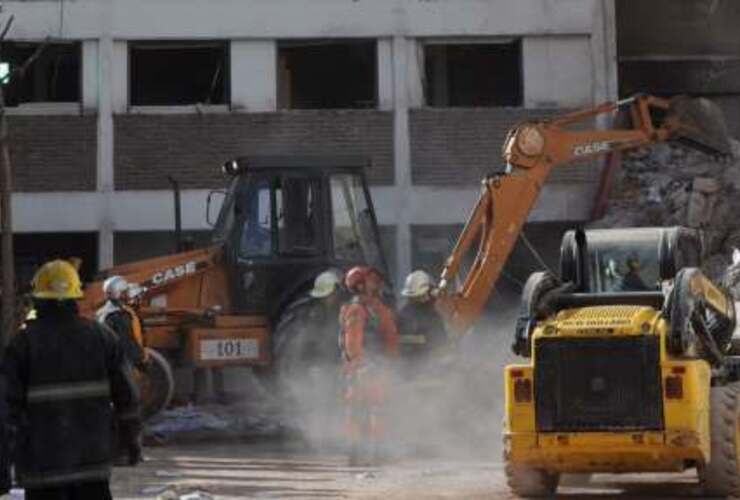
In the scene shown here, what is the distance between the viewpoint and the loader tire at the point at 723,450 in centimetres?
919

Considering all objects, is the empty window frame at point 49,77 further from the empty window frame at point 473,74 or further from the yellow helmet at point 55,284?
the yellow helmet at point 55,284

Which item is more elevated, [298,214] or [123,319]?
[298,214]

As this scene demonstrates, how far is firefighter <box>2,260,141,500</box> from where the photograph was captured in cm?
590

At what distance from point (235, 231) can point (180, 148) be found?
576 centimetres

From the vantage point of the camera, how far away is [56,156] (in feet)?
64.3

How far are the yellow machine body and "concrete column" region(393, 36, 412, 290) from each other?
1013cm

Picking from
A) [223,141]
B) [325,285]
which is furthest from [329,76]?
[325,285]

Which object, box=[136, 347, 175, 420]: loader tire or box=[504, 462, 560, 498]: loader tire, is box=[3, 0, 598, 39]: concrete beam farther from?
box=[504, 462, 560, 498]: loader tire

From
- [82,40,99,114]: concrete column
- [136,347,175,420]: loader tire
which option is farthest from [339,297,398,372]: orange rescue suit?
[82,40,99,114]: concrete column

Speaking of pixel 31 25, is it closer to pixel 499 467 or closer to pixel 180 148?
pixel 180 148

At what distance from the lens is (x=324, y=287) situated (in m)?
13.5

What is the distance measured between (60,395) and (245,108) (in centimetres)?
1430

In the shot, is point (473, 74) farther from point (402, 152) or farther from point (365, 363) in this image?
point (365, 363)

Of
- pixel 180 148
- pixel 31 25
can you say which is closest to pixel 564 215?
pixel 180 148
